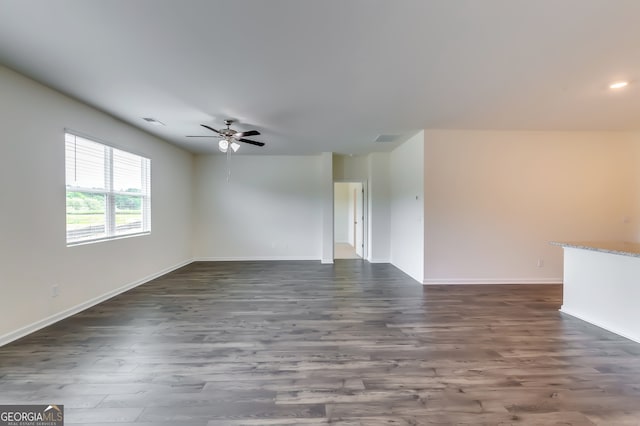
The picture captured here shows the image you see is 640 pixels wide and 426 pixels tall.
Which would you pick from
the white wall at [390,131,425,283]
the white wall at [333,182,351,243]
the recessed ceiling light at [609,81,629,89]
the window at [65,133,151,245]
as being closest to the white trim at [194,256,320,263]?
the window at [65,133,151,245]

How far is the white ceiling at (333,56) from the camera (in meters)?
1.82

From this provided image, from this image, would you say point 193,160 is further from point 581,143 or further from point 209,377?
point 581,143

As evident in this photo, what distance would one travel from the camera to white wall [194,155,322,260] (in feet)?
22.3

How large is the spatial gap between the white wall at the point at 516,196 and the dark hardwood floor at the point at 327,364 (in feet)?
3.25

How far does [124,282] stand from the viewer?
4.28 meters

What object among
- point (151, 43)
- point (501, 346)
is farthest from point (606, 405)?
point (151, 43)

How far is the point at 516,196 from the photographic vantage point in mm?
4645

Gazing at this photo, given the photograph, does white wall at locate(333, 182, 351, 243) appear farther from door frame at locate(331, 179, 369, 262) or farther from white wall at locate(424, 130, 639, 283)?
white wall at locate(424, 130, 639, 283)

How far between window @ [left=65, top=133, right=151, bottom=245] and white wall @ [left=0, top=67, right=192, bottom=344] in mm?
149

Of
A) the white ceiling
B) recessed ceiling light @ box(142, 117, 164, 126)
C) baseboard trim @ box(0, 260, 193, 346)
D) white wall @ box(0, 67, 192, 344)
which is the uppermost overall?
recessed ceiling light @ box(142, 117, 164, 126)

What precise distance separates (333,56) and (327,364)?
2584 millimetres

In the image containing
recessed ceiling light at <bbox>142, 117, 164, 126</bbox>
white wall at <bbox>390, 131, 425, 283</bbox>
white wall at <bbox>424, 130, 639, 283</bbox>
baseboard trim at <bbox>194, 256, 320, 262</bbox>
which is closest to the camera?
recessed ceiling light at <bbox>142, 117, 164, 126</bbox>

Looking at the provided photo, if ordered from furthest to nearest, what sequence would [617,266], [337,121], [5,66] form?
1. [337,121]
2. [617,266]
3. [5,66]

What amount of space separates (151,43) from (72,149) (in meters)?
2.16
